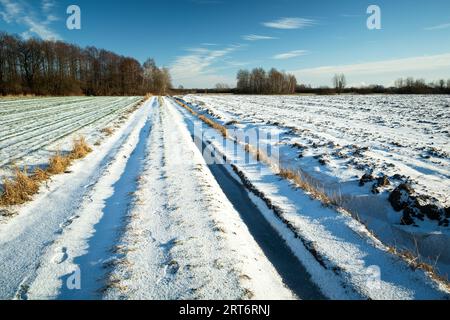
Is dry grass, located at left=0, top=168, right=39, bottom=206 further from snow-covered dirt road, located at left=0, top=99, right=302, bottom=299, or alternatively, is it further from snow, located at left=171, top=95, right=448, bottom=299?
snow, located at left=171, top=95, right=448, bottom=299

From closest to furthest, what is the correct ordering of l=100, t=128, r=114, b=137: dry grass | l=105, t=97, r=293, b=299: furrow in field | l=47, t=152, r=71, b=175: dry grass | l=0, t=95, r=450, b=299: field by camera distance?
l=105, t=97, r=293, b=299: furrow in field < l=0, t=95, r=450, b=299: field < l=47, t=152, r=71, b=175: dry grass < l=100, t=128, r=114, b=137: dry grass

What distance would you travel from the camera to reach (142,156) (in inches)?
421

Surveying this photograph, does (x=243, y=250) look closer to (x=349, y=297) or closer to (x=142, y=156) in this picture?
(x=349, y=297)

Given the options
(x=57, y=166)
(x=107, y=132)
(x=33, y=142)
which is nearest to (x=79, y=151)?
(x=57, y=166)

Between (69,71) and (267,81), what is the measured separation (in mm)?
73236

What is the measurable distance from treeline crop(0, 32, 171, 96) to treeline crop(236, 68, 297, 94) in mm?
33680

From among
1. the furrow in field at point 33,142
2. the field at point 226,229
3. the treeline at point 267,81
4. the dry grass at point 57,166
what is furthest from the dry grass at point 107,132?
the treeline at point 267,81

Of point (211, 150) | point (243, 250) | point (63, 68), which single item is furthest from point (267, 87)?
point (243, 250)

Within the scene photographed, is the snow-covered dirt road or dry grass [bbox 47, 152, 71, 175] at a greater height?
dry grass [bbox 47, 152, 71, 175]

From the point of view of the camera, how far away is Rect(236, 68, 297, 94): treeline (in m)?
119

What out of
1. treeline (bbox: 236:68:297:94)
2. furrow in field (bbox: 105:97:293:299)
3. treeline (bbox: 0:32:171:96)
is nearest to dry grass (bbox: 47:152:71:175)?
furrow in field (bbox: 105:97:293:299)

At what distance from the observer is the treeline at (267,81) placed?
118506mm

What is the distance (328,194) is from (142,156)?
6639mm

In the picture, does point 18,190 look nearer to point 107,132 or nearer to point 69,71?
point 107,132
